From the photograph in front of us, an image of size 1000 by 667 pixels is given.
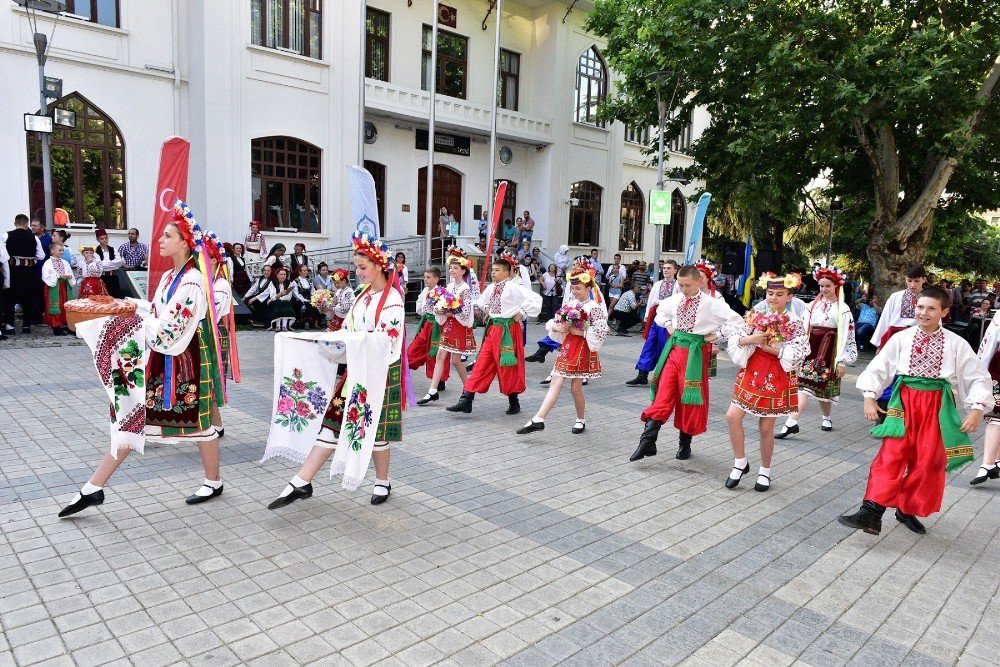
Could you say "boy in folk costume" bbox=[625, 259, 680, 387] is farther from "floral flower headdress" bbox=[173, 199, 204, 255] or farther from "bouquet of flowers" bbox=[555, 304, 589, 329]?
"floral flower headdress" bbox=[173, 199, 204, 255]

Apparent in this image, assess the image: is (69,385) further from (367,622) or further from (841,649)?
(841,649)

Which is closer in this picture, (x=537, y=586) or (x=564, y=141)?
(x=537, y=586)

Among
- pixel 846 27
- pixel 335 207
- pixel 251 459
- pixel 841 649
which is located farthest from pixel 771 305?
pixel 335 207

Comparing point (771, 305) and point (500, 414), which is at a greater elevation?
point (771, 305)

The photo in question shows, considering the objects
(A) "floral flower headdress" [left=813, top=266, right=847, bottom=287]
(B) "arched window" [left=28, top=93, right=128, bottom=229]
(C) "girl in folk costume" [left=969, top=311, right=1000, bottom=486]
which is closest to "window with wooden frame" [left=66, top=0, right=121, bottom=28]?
(B) "arched window" [left=28, top=93, right=128, bottom=229]

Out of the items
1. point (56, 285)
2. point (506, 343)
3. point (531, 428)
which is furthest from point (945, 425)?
point (56, 285)

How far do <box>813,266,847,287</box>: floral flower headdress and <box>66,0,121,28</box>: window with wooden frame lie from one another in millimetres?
15160

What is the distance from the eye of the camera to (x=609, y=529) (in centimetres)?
470

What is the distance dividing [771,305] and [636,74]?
11.4 metres

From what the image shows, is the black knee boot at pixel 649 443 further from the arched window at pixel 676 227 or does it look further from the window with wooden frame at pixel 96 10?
the arched window at pixel 676 227

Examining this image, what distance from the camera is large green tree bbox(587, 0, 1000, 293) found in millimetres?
12414

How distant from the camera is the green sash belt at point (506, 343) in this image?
7.77 meters

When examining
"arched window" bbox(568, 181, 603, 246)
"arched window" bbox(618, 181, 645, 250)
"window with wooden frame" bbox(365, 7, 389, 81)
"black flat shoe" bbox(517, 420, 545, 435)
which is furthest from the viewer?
"arched window" bbox(618, 181, 645, 250)

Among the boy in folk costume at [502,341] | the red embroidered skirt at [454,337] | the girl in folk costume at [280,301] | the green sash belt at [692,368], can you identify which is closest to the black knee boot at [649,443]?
the green sash belt at [692,368]
